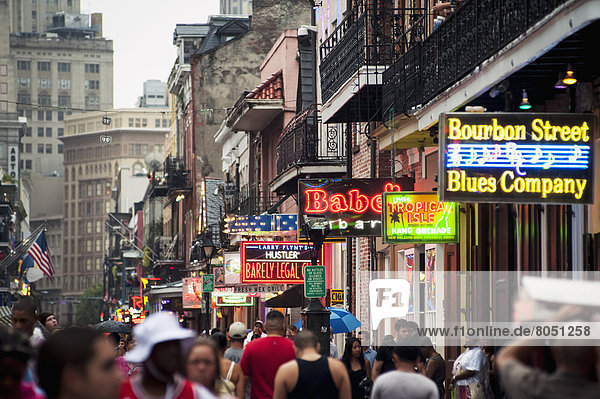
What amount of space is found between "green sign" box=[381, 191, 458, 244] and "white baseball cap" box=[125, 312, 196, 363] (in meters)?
11.5

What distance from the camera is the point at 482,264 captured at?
16.7m

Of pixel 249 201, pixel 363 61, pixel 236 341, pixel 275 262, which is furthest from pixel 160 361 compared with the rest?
pixel 249 201

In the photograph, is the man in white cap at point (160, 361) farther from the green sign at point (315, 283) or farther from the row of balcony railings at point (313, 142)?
the row of balcony railings at point (313, 142)

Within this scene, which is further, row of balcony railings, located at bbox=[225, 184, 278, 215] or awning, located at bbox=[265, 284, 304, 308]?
row of balcony railings, located at bbox=[225, 184, 278, 215]

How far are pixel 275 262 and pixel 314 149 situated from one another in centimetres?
312

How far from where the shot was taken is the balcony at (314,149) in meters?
28.1

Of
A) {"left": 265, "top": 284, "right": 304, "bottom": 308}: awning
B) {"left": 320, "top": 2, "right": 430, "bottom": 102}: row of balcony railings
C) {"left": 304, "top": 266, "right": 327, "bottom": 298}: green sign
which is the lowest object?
{"left": 265, "top": 284, "right": 304, "bottom": 308}: awning

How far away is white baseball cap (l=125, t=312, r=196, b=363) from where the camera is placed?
5344 mm

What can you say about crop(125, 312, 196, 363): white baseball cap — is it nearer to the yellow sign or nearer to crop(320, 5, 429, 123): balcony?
crop(320, 5, 429, 123): balcony

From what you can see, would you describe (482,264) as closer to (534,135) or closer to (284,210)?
(534,135)

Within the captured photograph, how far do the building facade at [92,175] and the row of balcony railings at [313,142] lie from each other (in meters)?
162

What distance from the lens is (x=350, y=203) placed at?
19.8 meters

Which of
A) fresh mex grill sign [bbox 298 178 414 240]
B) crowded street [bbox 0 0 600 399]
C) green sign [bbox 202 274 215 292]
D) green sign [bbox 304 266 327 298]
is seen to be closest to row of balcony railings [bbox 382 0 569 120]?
crowded street [bbox 0 0 600 399]

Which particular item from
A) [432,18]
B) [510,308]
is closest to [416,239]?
[510,308]
